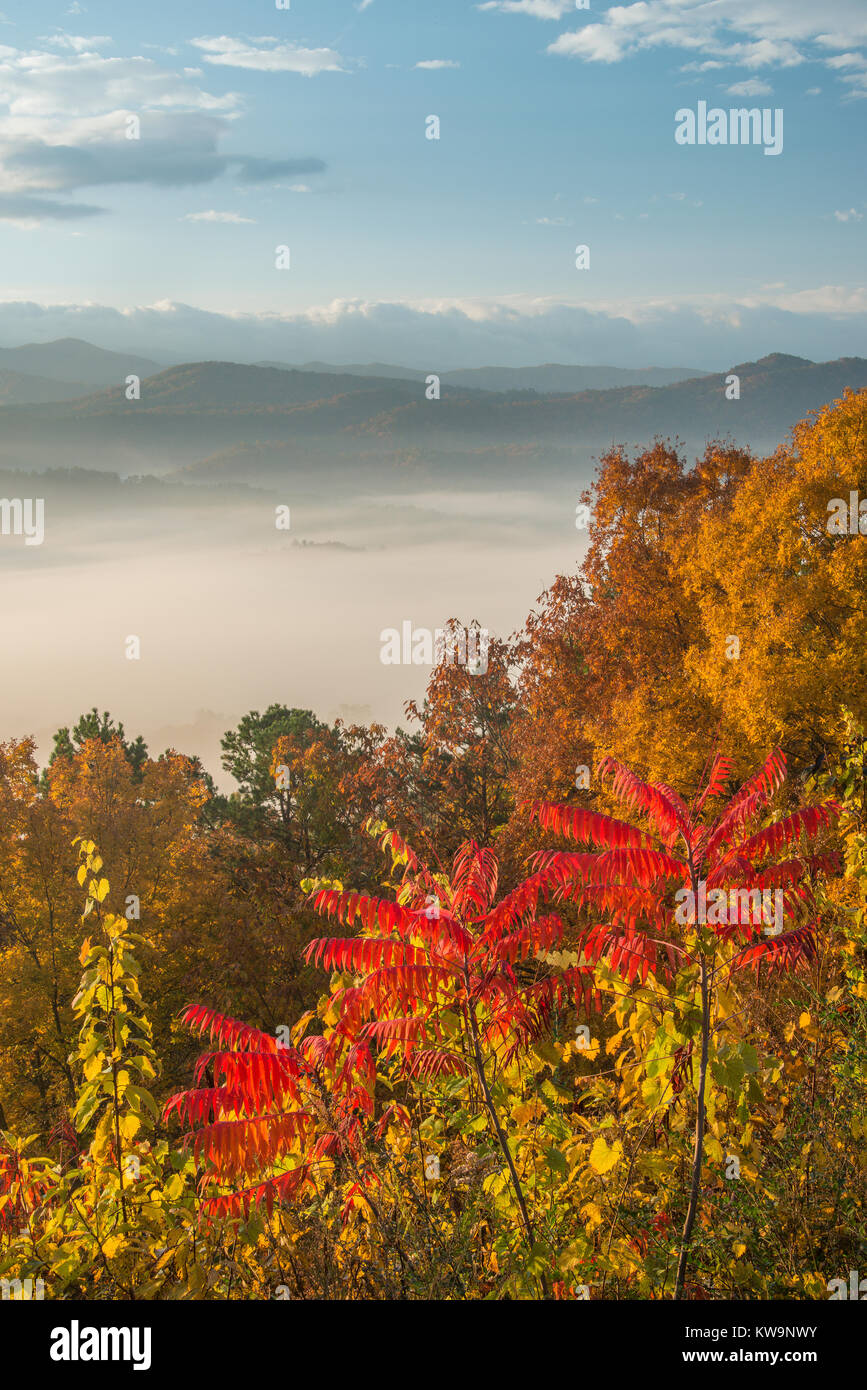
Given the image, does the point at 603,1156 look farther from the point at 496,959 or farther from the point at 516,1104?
the point at 496,959

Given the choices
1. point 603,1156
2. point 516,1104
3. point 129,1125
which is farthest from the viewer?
point 516,1104

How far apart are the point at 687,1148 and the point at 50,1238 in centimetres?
286

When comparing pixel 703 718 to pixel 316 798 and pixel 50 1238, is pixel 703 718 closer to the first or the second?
pixel 316 798

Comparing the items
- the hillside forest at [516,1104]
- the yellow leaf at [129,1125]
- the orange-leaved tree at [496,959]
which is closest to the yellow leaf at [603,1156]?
the hillside forest at [516,1104]

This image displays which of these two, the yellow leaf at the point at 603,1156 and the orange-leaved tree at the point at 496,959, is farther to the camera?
the orange-leaved tree at the point at 496,959

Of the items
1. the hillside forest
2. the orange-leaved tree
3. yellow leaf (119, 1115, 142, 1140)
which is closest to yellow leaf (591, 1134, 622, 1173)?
the hillside forest

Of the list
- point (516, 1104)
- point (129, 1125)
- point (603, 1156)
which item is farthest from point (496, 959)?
point (129, 1125)

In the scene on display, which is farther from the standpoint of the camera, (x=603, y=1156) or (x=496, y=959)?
(x=496, y=959)

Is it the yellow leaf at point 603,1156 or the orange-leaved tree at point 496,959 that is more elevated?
the orange-leaved tree at point 496,959

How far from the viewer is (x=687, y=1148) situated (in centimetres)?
466

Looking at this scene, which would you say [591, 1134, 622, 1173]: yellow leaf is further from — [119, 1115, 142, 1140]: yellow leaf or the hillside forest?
[119, 1115, 142, 1140]: yellow leaf

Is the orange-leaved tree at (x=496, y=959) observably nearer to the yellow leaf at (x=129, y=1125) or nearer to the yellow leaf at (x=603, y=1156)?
the yellow leaf at (x=129, y=1125)

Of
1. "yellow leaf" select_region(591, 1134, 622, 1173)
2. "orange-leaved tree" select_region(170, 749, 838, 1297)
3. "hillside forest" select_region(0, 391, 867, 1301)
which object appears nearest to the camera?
"yellow leaf" select_region(591, 1134, 622, 1173)
